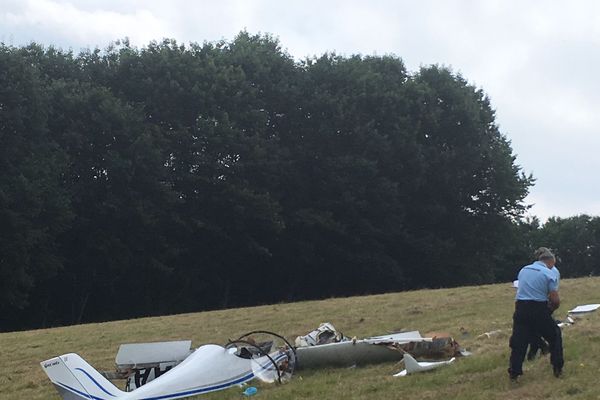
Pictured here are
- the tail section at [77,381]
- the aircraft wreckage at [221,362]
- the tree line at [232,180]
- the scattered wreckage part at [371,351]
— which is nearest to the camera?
the tail section at [77,381]

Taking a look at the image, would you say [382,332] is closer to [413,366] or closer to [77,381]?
[413,366]

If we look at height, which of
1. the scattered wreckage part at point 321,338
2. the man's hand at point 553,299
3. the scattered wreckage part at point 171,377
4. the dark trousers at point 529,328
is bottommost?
the scattered wreckage part at point 171,377

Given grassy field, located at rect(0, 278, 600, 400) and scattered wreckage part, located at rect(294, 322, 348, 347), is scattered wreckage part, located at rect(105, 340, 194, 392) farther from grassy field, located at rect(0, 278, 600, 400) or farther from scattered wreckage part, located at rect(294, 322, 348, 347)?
scattered wreckage part, located at rect(294, 322, 348, 347)

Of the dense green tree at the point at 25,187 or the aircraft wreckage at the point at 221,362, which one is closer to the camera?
the aircraft wreckage at the point at 221,362

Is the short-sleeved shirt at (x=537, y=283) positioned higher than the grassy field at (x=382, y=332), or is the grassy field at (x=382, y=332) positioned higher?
the short-sleeved shirt at (x=537, y=283)

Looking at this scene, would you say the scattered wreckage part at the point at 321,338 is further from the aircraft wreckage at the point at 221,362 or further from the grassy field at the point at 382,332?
the grassy field at the point at 382,332

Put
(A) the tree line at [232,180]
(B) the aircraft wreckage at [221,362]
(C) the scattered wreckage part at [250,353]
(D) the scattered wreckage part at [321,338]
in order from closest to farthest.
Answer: (B) the aircraft wreckage at [221,362] < (C) the scattered wreckage part at [250,353] < (D) the scattered wreckage part at [321,338] < (A) the tree line at [232,180]

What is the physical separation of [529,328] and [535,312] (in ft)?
0.80

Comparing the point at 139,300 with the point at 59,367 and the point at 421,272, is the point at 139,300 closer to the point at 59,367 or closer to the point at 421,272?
the point at 421,272

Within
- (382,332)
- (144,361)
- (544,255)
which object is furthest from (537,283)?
(382,332)

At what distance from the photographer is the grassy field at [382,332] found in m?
9.85

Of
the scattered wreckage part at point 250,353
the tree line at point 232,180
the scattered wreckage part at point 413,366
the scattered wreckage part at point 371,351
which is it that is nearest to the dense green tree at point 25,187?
the tree line at point 232,180

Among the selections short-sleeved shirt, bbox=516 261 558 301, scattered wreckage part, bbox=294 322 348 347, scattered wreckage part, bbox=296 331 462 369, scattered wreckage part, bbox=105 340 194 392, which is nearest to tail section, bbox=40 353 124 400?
scattered wreckage part, bbox=105 340 194 392

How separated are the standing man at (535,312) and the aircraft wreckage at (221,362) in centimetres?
200
